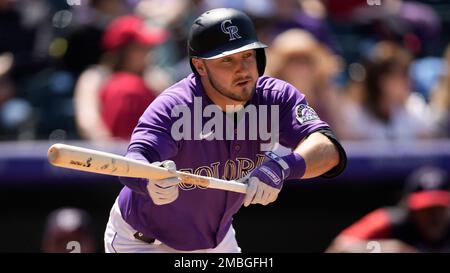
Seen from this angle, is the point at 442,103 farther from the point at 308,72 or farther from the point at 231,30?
the point at 231,30

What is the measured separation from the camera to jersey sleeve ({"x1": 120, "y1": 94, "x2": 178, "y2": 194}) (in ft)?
15.6

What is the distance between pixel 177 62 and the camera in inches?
331

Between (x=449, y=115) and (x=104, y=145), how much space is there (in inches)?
103

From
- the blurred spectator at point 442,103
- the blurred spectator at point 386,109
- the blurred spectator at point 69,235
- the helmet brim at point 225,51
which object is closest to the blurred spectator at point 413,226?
the blurred spectator at point 386,109

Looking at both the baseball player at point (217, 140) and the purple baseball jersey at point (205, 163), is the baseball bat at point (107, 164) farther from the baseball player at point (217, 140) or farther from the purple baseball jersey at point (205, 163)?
the purple baseball jersey at point (205, 163)

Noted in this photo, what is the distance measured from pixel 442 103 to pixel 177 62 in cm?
205

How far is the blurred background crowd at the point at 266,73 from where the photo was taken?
24.2 ft

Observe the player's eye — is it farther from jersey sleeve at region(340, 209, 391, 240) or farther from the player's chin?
jersey sleeve at region(340, 209, 391, 240)

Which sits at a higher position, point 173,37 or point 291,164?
point 173,37

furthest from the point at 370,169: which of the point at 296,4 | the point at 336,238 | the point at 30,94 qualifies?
the point at 30,94

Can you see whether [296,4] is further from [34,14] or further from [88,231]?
[88,231]

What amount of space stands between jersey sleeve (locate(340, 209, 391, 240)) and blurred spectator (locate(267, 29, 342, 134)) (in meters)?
0.97

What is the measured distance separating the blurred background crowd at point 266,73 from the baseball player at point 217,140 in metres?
1.70

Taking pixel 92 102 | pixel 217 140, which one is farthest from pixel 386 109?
pixel 217 140
